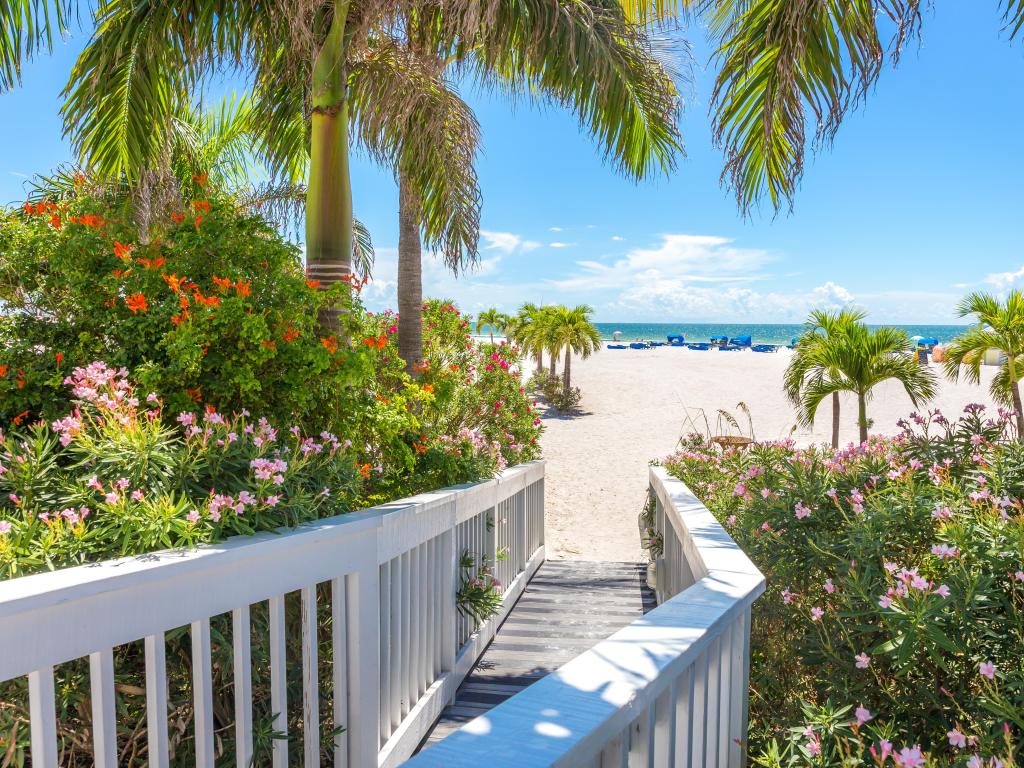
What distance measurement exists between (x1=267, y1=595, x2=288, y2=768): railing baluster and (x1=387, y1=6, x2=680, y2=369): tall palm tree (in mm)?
3533

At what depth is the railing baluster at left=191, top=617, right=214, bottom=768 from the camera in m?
1.66

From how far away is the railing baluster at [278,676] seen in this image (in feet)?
6.21

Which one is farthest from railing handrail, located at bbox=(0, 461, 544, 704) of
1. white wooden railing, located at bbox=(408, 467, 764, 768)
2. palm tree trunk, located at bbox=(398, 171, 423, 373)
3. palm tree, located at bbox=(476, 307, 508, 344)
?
palm tree, located at bbox=(476, 307, 508, 344)

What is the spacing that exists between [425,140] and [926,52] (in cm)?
372

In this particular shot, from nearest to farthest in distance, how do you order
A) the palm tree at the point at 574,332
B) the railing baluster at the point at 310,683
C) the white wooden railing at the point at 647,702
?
the white wooden railing at the point at 647,702
the railing baluster at the point at 310,683
the palm tree at the point at 574,332

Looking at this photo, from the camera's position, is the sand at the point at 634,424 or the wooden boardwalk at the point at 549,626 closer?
the wooden boardwalk at the point at 549,626

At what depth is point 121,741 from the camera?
6.31 ft

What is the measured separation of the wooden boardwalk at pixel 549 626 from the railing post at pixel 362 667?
1.09 metres

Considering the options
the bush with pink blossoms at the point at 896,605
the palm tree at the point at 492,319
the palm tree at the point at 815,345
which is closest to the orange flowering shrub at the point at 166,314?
the bush with pink blossoms at the point at 896,605

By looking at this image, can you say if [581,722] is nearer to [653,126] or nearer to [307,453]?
[307,453]

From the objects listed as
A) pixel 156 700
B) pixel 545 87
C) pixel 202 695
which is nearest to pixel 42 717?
pixel 156 700

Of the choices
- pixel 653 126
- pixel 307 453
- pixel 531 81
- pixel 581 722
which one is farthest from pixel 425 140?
pixel 581 722

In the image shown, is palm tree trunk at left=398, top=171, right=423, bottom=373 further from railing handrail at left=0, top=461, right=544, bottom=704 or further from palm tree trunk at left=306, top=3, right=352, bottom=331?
railing handrail at left=0, top=461, right=544, bottom=704

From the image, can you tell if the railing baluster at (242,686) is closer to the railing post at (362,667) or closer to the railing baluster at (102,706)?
the railing baluster at (102,706)
